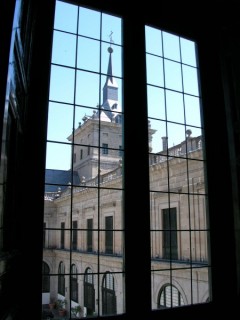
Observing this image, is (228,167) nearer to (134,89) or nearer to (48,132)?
(134,89)

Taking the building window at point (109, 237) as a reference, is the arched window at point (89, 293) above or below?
below

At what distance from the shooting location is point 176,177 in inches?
131

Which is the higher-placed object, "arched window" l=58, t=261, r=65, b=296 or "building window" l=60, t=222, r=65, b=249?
"building window" l=60, t=222, r=65, b=249

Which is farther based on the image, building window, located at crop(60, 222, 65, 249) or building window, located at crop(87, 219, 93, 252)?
building window, located at crop(87, 219, 93, 252)

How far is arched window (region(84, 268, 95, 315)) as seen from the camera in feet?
9.30

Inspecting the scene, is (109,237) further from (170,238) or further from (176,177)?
(176,177)

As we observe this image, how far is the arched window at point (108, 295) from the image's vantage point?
3.04 m

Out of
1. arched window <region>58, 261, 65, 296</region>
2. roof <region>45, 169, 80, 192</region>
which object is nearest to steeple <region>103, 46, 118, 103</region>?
roof <region>45, 169, 80, 192</region>

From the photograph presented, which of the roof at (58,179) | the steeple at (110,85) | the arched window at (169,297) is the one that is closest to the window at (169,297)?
the arched window at (169,297)

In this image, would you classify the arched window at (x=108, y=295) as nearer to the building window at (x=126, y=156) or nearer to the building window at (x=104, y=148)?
the building window at (x=126, y=156)

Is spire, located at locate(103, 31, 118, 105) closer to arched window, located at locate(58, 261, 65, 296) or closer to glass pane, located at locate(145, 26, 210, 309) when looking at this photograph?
glass pane, located at locate(145, 26, 210, 309)

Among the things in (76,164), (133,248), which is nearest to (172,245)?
(133,248)

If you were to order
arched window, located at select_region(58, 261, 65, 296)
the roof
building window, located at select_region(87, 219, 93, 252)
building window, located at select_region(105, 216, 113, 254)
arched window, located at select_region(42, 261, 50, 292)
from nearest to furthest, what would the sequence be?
arched window, located at select_region(42, 261, 50, 292)
the roof
arched window, located at select_region(58, 261, 65, 296)
building window, located at select_region(87, 219, 93, 252)
building window, located at select_region(105, 216, 113, 254)

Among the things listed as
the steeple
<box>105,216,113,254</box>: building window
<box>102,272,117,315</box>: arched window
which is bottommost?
<box>102,272,117,315</box>: arched window
